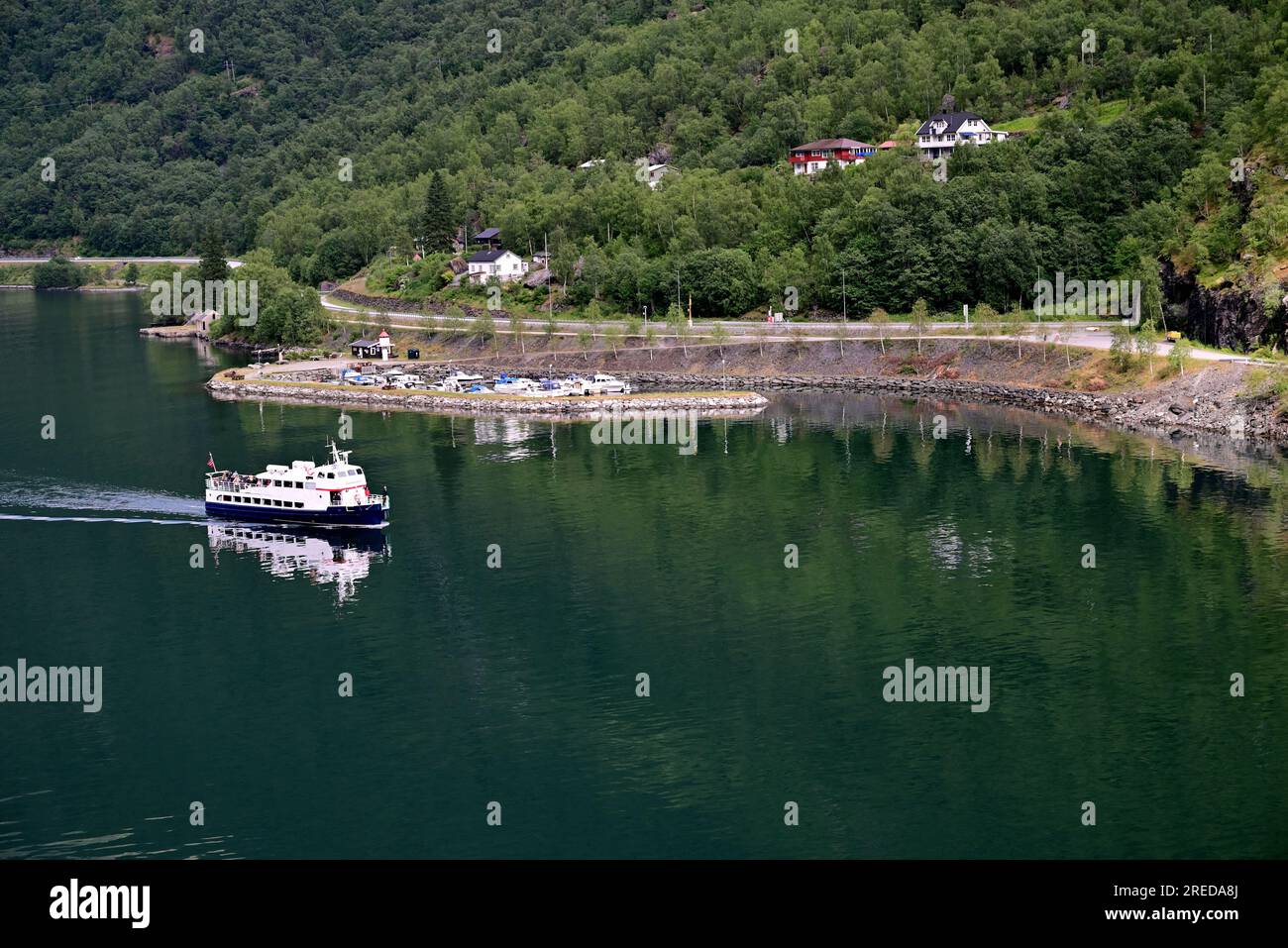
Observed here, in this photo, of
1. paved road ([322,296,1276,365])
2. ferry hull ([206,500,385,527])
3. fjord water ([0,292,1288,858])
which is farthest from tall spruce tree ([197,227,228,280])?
ferry hull ([206,500,385,527])

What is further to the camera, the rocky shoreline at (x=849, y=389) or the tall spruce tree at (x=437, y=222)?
the tall spruce tree at (x=437, y=222)

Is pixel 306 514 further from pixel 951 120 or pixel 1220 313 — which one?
pixel 951 120

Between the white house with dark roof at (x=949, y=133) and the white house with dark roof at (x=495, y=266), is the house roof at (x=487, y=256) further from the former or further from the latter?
the white house with dark roof at (x=949, y=133)

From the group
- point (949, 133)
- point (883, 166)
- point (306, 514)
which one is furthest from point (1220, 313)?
point (306, 514)

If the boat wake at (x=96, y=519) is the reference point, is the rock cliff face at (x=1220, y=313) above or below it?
above

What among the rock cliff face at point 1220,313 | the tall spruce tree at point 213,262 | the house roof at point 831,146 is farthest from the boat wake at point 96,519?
the house roof at point 831,146

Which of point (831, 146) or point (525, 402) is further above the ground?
point (831, 146)

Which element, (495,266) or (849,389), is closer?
(849,389)
